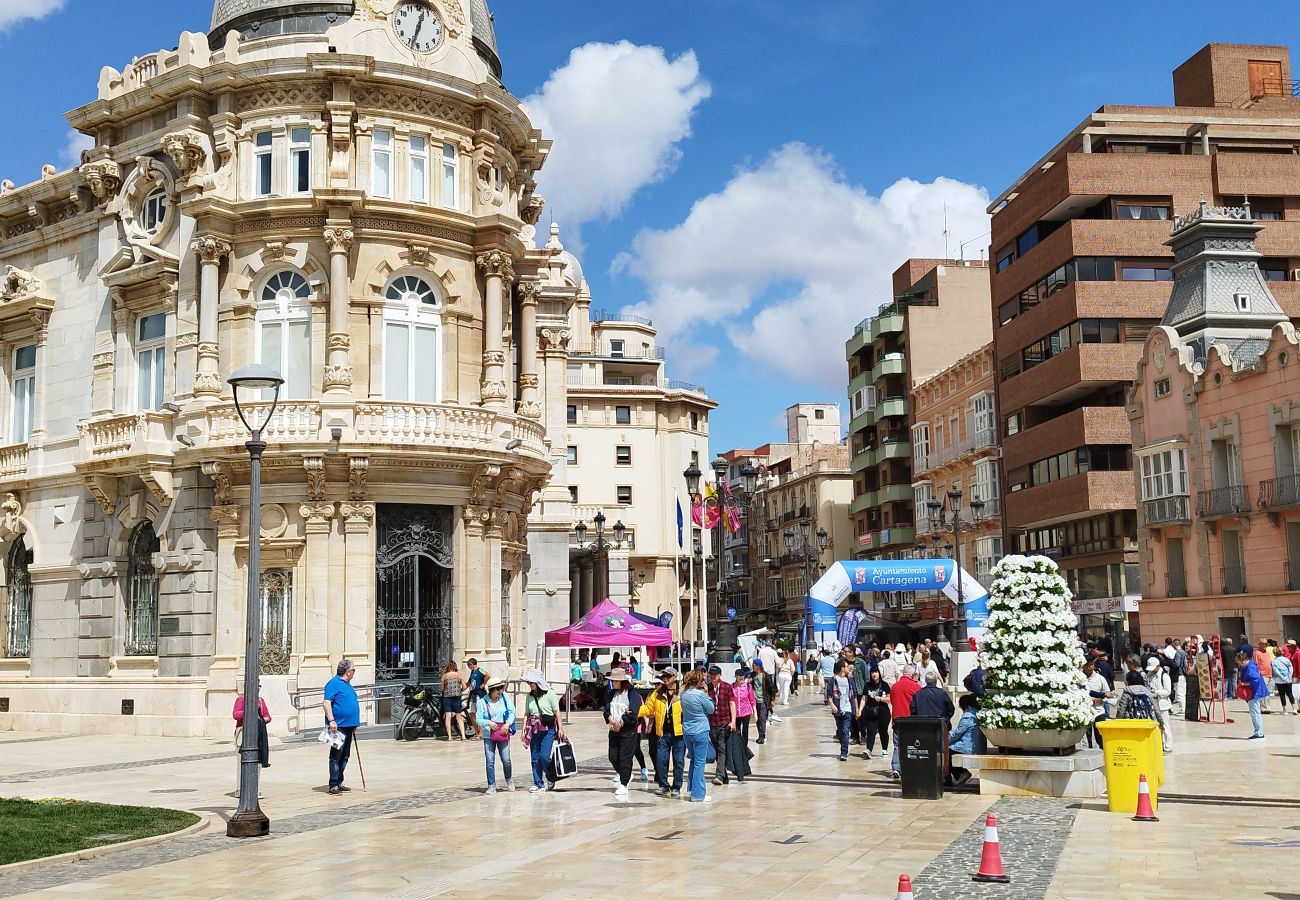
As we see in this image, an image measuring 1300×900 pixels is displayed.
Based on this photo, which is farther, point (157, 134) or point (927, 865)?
point (157, 134)

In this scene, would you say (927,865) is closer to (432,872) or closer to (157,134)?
(432,872)

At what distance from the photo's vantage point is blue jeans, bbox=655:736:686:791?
18.3 meters

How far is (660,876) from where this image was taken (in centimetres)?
1225

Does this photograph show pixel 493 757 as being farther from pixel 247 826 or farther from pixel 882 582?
pixel 882 582

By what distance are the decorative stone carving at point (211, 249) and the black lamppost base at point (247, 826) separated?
18951 millimetres

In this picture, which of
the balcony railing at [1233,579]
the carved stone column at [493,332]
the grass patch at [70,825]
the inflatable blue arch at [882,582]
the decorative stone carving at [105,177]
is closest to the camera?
the grass patch at [70,825]

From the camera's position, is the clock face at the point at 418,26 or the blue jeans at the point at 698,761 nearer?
the blue jeans at the point at 698,761

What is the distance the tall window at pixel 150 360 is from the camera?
32.8 m

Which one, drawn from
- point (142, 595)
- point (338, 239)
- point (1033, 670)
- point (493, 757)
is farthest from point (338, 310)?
point (1033, 670)

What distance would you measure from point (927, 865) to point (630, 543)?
6539 centimetres

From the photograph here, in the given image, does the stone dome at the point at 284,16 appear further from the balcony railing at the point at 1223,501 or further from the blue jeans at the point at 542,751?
the balcony railing at the point at 1223,501

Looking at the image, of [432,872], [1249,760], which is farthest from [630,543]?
[432,872]

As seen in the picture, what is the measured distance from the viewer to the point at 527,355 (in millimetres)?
34969

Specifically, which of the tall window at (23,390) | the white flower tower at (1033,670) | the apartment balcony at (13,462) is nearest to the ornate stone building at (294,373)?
the apartment balcony at (13,462)
